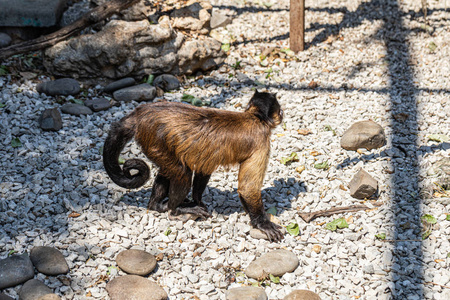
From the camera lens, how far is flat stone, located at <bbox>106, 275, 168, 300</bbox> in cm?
401

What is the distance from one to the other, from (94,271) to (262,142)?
1.87 meters

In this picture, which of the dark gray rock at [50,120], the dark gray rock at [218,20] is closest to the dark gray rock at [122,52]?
the dark gray rock at [50,120]

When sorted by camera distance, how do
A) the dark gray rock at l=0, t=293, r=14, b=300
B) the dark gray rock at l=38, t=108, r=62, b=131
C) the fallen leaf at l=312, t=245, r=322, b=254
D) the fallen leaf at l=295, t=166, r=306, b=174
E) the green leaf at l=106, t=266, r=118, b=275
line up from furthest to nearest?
the dark gray rock at l=38, t=108, r=62, b=131, the fallen leaf at l=295, t=166, r=306, b=174, the fallen leaf at l=312, t=245, r=322, b=254, the green leaf at l=106, t=266, r=118, b=275, the dark gray rock at l=0, t=293, r=14, b=300

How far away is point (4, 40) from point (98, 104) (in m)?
2.20

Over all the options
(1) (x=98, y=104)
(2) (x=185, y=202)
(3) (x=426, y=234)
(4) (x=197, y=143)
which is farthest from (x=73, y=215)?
(3) (x=426, y=234)

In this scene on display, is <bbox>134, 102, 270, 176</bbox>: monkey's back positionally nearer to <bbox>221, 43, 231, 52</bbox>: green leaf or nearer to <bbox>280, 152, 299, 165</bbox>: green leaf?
<bbox>280, 152, 299, 165</bbox>: green leaf

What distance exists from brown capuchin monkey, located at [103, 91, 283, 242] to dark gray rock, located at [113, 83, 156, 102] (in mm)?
2410

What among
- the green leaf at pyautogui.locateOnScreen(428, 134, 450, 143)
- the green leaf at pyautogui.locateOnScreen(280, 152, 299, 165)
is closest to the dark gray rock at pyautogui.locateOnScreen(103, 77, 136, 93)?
the green leaf at pyautogui.locateOnScreen(280, 152, 299, 165)

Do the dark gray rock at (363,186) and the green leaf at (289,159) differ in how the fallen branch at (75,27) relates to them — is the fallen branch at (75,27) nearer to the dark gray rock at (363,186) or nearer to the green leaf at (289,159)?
the green leaf at (289,159)

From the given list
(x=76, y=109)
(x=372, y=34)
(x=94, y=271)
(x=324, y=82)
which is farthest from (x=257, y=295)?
(x=372, y=34)

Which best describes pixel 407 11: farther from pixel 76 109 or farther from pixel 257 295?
pixel 257 295

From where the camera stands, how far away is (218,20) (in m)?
9.08

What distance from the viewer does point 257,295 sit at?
4148 mm

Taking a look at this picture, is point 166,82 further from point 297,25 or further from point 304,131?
point 297,25
